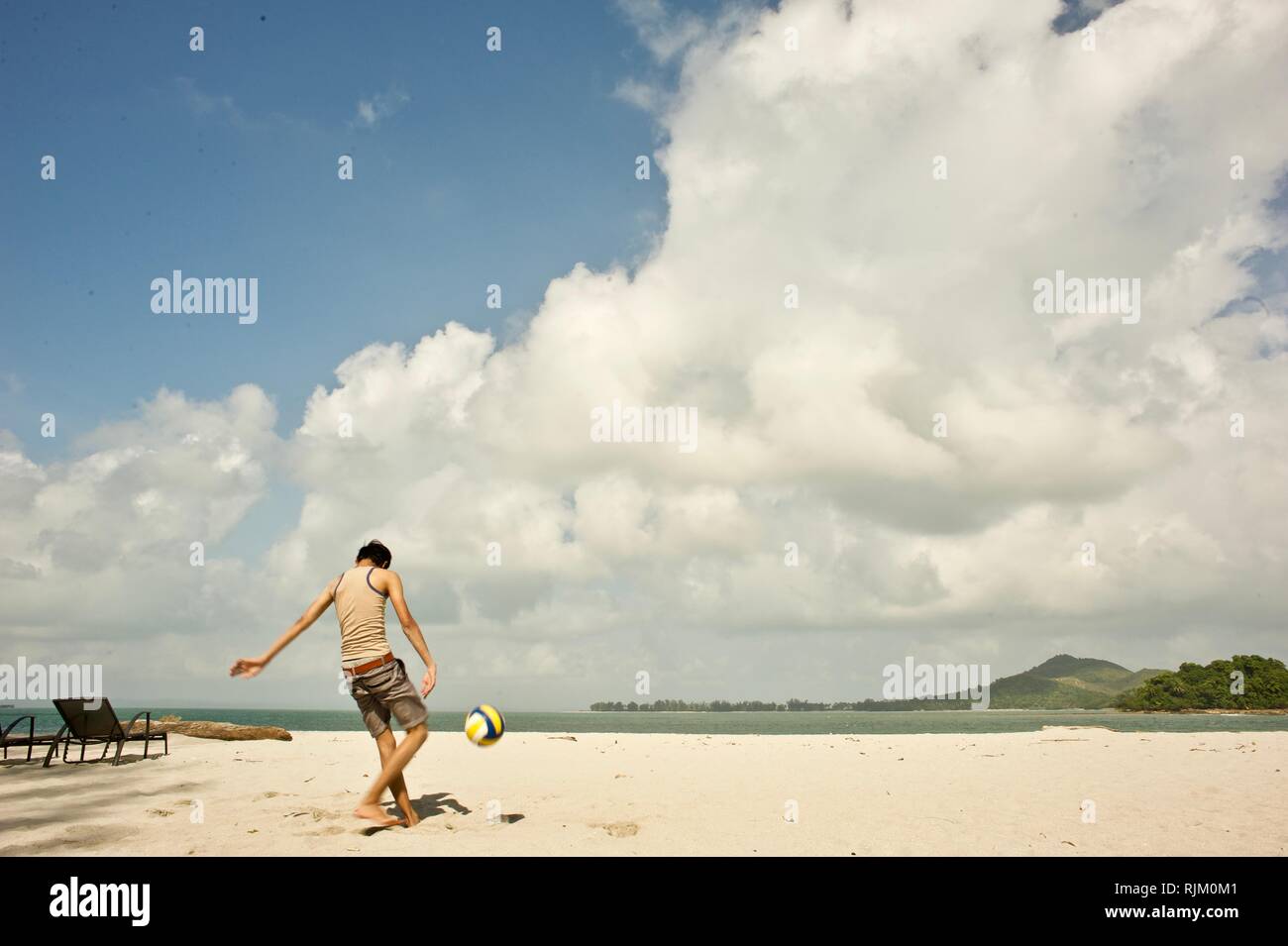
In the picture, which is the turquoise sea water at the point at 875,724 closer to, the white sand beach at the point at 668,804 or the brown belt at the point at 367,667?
the white sand beach at the point at 668,804

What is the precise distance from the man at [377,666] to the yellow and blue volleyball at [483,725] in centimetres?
77

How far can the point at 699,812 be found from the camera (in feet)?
28.8

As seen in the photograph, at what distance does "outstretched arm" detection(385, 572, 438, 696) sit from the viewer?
7.47 metres

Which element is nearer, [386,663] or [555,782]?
[386,663]

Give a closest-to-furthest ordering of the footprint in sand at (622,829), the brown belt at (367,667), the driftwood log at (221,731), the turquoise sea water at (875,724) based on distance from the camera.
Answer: the footprint in sand at (622,829) → the brown belt at (367,667) → the driftwood log at (221,731) → the turquoise sea water at (875,724)

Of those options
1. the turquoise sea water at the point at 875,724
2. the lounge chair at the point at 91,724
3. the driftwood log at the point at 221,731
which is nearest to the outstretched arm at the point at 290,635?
the lounge chair at the point at 91,724

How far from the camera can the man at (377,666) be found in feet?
24.6

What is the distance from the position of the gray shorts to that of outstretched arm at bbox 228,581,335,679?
29.6 inches

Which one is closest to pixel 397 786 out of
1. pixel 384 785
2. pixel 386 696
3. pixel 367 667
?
pixel 384 785

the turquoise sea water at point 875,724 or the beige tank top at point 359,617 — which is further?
the turquoise sea water at point 875,724

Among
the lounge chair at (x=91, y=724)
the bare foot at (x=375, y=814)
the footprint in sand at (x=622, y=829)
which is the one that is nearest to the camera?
the bare foot at (x=375, y=814)
